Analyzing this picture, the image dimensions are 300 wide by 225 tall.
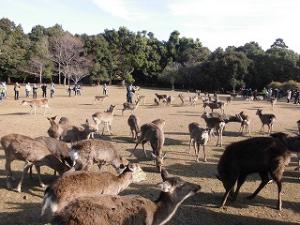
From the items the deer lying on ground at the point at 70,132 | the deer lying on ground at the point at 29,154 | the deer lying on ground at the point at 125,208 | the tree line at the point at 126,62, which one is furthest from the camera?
the tree line at the point at 126,62

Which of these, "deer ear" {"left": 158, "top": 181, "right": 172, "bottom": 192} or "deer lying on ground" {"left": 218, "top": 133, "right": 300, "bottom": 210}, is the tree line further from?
"deer ear" {"left": 158, "top": 181, "right": 172, "bottom": 192}

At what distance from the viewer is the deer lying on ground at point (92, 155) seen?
907 cm

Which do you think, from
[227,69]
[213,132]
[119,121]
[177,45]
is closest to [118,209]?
[213,132]

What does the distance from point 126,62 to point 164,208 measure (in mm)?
56937

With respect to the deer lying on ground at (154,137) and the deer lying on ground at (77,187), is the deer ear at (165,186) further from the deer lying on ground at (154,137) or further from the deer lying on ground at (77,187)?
the deer lying on ground at (154,137)

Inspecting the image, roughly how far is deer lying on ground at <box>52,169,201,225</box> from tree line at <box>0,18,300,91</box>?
46.8 metres

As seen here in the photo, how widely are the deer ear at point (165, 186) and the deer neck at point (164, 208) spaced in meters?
0.09

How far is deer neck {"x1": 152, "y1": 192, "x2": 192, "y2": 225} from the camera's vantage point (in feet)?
20.4

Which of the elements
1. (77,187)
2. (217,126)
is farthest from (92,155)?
(217,126)

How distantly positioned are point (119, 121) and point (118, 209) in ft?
52.2

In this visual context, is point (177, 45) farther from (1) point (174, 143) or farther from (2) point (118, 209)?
(2) point (118, 209)

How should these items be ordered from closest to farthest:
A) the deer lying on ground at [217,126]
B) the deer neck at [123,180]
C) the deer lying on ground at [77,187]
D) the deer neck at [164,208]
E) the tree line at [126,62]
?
the deer neck at [164,208]
the deer lying on ground at [77,187]
the deer neck at [123,180]
the deer lying on ground at [217,126]
the tree line at [126,62]

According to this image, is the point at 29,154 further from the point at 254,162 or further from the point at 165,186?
the point at 254,162

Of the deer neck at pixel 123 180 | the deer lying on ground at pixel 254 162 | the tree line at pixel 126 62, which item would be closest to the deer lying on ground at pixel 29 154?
the deer neck at pixel 123 180
